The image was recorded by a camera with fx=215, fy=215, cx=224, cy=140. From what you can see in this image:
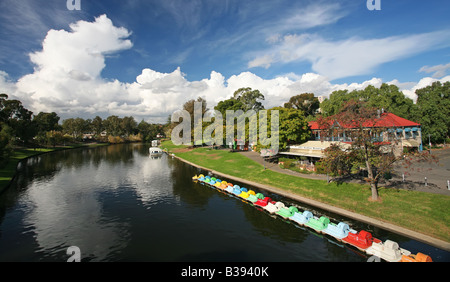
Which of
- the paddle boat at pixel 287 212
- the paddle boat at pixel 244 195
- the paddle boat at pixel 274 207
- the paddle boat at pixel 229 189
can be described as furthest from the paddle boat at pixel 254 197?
the paddle boat at pixel 229 189

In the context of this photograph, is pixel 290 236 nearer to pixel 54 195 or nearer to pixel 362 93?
pixel 54 195

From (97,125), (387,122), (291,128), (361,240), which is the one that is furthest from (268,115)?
(97,125)

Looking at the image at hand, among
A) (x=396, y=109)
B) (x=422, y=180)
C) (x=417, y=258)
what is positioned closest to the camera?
(x=417, y=258)

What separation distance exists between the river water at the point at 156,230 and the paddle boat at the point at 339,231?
569mm

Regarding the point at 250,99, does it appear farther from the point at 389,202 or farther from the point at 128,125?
the point at 128,125

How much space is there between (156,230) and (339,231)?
16348mm

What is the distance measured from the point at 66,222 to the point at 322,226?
1001 inches

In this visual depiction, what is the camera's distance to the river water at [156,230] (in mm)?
16328

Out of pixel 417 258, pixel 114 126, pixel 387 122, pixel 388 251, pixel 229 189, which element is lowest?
pixel 388 251

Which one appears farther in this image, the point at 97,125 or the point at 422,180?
the point at 97,125

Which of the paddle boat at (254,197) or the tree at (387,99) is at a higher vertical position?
the tree at (387,99)

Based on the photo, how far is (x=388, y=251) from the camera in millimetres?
15195

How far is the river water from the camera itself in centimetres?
1633

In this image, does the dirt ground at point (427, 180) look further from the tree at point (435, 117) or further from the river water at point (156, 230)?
the tree at point (435, 117)
